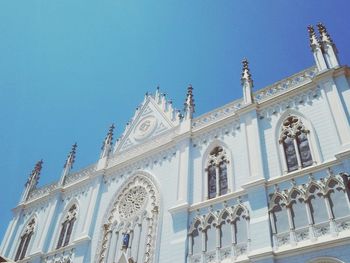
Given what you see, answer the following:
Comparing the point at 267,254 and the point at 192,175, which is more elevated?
the point at 192,175

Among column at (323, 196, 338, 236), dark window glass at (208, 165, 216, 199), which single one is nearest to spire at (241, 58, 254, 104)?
dark window glass at (208, 165, 216, 199)

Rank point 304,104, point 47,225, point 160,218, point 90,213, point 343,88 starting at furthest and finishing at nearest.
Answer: point 47,225
point 90,213
point 160,218
point 304,104
point 343,88

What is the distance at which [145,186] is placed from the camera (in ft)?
68.3

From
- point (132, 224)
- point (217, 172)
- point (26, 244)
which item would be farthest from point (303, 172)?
point (26, 244)

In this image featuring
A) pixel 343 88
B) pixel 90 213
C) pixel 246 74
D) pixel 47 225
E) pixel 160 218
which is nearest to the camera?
pixel 343 88

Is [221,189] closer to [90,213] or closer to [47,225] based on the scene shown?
[90,213]

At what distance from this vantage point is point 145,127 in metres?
24.6

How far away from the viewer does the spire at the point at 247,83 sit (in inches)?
744

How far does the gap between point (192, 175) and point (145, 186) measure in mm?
3524

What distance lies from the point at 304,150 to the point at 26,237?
826 inches

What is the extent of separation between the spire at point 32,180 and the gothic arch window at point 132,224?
1143 centimetres

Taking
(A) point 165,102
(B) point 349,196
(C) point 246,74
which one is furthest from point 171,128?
(B) point 349,196

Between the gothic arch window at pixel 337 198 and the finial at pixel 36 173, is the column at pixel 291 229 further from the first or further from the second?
the finial at pixel 36 173

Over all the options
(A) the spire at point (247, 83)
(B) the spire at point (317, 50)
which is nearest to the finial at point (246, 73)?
(A) the spire at point (247, 83)
